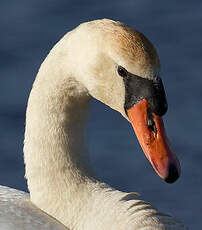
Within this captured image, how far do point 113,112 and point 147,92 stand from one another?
3.48m

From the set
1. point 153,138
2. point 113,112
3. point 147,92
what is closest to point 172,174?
point 153,138

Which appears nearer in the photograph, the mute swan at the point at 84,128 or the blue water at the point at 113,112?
the mute swan at the point at 84,128

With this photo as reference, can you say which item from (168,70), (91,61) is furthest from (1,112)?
(91,61)

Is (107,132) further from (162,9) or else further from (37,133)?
(37,133)

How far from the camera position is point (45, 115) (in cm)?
553

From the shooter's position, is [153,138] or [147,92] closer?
[147,92]

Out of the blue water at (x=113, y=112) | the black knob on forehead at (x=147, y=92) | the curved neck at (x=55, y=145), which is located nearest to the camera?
the black knob on forehead at (x=147, y=92)

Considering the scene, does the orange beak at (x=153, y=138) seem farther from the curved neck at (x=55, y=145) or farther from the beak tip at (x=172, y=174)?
the curved neck at (x=55, y=145)

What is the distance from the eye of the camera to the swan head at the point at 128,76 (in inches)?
198

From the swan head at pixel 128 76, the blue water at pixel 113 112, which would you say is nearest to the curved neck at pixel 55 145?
the swan head at pixel 128 76

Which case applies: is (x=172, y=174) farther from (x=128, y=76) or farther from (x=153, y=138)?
(x=128, y=76)

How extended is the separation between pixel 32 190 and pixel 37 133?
13.9 inches

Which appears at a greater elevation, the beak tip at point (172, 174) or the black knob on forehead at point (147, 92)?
the black knob on forehead at point (147, 92)

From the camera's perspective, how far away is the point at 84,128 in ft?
18.5
